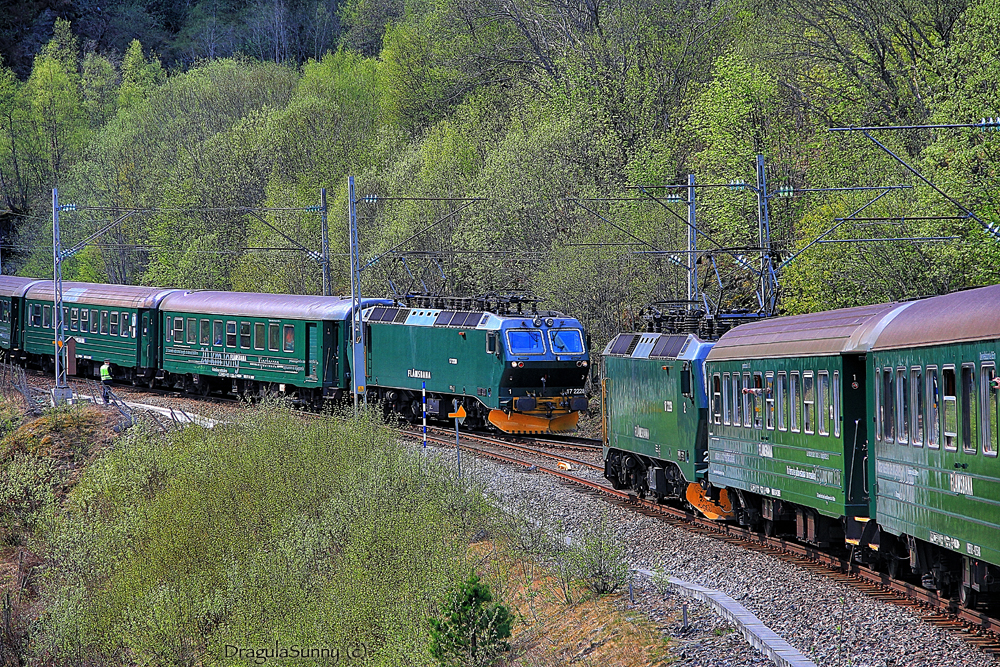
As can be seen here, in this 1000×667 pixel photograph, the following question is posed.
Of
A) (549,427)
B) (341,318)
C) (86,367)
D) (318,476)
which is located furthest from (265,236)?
(318,476)

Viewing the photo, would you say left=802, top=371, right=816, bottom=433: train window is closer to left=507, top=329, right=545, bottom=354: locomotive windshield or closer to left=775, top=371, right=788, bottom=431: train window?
left=775, top=371, right=788, bottom=431: train window

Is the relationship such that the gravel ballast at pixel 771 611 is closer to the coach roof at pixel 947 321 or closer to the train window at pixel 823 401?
the train window at pixel 823 401

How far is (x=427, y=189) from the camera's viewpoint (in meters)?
47.6

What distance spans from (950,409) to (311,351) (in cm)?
2578

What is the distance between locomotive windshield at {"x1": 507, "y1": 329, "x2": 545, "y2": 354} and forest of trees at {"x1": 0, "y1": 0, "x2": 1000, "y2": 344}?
Answer: 105 inches

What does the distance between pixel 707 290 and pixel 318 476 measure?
20.0 meters

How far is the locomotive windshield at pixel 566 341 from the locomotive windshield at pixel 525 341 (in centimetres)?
40

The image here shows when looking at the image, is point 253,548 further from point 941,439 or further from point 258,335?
point 258,335

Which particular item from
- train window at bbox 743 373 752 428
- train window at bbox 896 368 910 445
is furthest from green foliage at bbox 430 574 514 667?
train window at bbox 743 373 752 428

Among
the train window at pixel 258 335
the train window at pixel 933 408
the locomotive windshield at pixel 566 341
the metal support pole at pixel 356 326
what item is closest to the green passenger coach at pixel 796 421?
the train window at pixel 933 408

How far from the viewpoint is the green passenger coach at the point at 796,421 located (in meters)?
14.1

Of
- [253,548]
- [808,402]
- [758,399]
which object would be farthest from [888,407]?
[253,548]

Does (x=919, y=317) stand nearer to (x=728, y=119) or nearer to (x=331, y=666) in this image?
(x=331, y=666)

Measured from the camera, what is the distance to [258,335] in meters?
37.0
